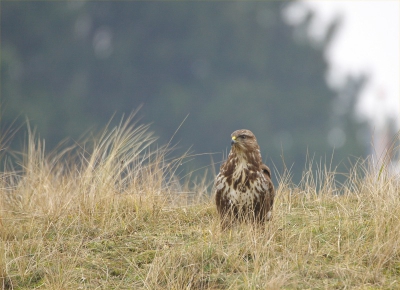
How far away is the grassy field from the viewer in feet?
16.3

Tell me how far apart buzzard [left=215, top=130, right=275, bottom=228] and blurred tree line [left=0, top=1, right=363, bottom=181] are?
79.6ft

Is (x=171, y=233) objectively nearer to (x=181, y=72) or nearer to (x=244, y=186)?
(x=244, y=186)

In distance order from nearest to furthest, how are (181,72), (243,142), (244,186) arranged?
(244,186), (243,142), (181,72)

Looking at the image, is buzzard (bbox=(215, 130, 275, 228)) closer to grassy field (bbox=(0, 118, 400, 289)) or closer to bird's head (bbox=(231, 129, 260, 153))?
bird's head (bbox=(231, 129, 260, 153))

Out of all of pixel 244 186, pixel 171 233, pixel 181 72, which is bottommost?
pixel 181 72

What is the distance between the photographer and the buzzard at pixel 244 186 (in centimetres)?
561

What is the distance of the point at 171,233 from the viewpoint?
19.2 ft

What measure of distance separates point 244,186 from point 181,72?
31.8m

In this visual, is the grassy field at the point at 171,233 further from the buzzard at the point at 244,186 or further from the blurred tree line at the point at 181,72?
the blurred tree line at the point at 181,72

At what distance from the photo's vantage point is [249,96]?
117ft

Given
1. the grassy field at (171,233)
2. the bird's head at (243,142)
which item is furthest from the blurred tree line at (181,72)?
the bird's head at (243,142)

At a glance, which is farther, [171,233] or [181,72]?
[181,72]

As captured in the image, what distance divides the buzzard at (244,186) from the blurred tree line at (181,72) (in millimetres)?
24266

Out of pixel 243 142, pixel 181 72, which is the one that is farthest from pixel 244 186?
pixel 181 72
